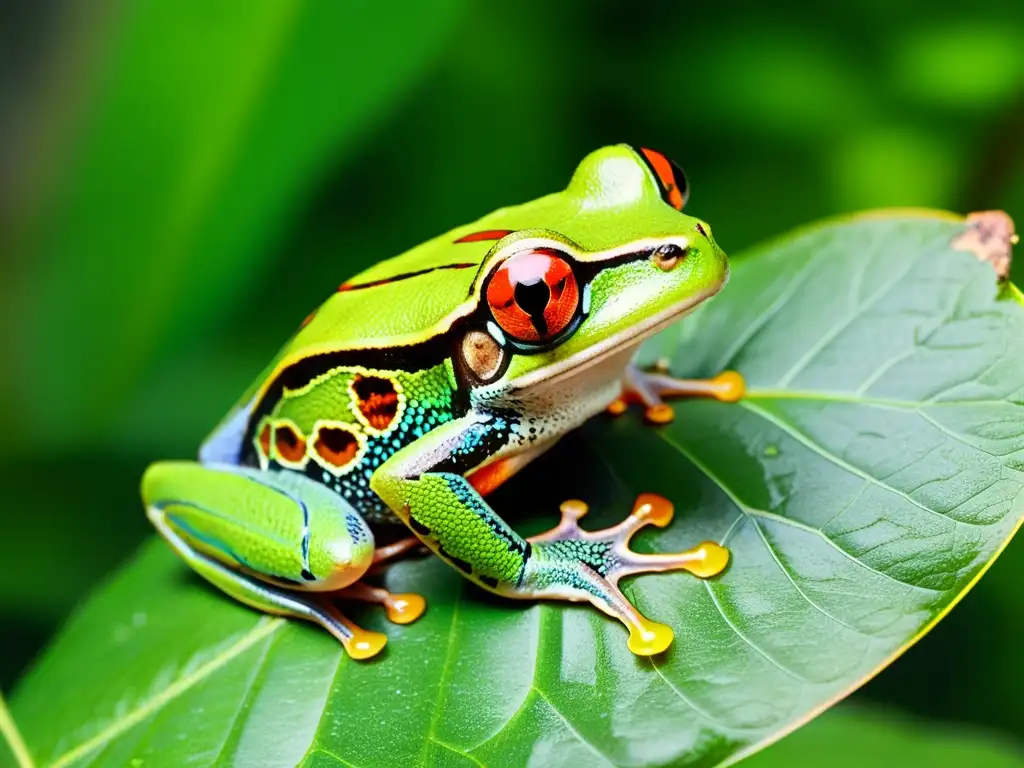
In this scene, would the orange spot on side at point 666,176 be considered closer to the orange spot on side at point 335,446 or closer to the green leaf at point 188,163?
the orange spot on side at point 335,446

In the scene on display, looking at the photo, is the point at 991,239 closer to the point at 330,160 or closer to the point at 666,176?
the point at 666,176

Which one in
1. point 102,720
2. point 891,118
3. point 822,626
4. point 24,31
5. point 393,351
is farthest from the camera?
point 24,31

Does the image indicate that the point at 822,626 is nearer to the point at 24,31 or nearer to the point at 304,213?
the point at 304,213

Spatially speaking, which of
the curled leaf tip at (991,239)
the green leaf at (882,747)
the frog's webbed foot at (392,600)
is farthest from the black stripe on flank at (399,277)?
the green leaf at (882,747)

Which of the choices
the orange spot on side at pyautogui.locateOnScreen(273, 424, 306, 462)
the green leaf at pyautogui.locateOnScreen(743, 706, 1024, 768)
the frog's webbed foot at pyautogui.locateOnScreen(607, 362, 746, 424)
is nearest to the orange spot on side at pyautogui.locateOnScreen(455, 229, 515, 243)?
the frog's webbed foot at pyautogui.locateOnScreen(607, 362, 746, 424)

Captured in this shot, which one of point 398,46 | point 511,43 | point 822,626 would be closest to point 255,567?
point 822,626
